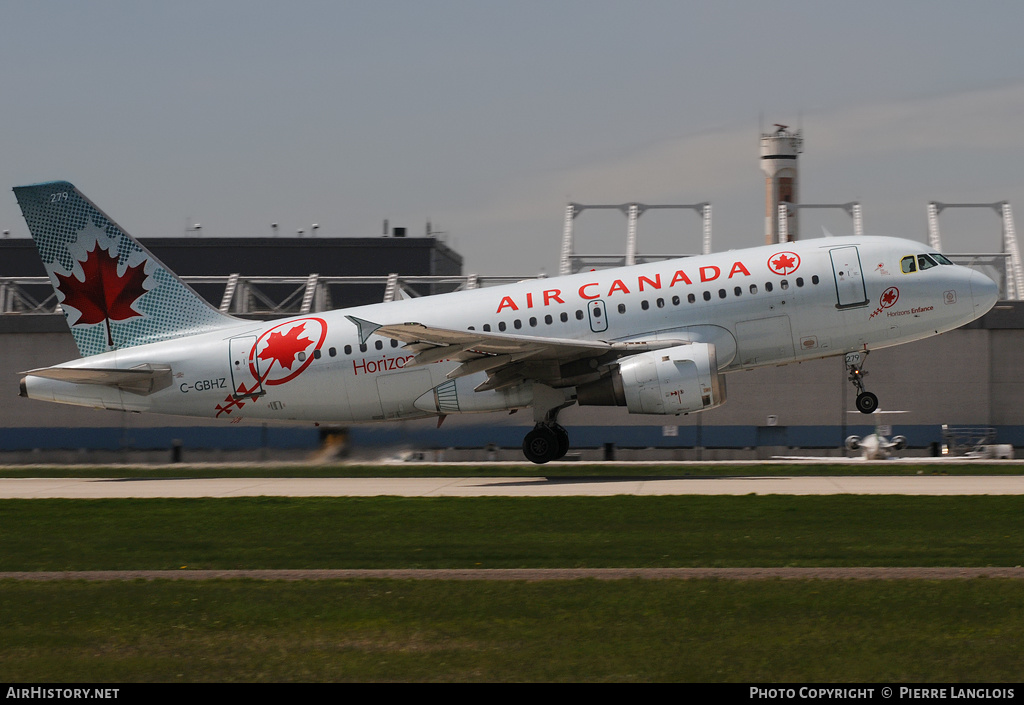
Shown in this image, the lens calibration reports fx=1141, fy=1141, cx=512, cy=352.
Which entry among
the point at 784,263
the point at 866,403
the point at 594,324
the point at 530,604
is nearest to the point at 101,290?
the point at 594,324

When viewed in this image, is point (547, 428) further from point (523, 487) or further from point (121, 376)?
point (121, 376)

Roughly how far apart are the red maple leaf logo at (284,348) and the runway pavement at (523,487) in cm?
335

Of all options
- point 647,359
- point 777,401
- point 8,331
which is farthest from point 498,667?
point 8,331

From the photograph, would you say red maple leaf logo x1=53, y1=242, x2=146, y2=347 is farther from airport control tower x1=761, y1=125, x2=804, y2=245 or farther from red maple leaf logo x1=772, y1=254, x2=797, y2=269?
airport control tower x1=761, y1=125, x2=804, y2=245

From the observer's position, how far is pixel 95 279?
33.0m

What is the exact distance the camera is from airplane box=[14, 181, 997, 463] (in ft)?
96.4

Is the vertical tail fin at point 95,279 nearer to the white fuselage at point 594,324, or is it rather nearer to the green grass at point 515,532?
the white fuselage at point 594,324

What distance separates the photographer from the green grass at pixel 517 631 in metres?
9.86

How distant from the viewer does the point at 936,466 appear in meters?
34.0

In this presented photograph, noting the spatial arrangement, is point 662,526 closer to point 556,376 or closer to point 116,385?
point 556,376

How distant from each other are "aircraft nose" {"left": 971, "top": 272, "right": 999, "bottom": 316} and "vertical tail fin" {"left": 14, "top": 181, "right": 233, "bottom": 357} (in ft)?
70.4

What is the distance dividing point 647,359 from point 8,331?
106 ft

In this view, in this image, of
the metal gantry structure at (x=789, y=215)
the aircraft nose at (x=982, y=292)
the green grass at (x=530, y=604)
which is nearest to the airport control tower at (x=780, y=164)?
the metal gantry structure at (x=789, y=215)

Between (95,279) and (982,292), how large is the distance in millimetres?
24599
